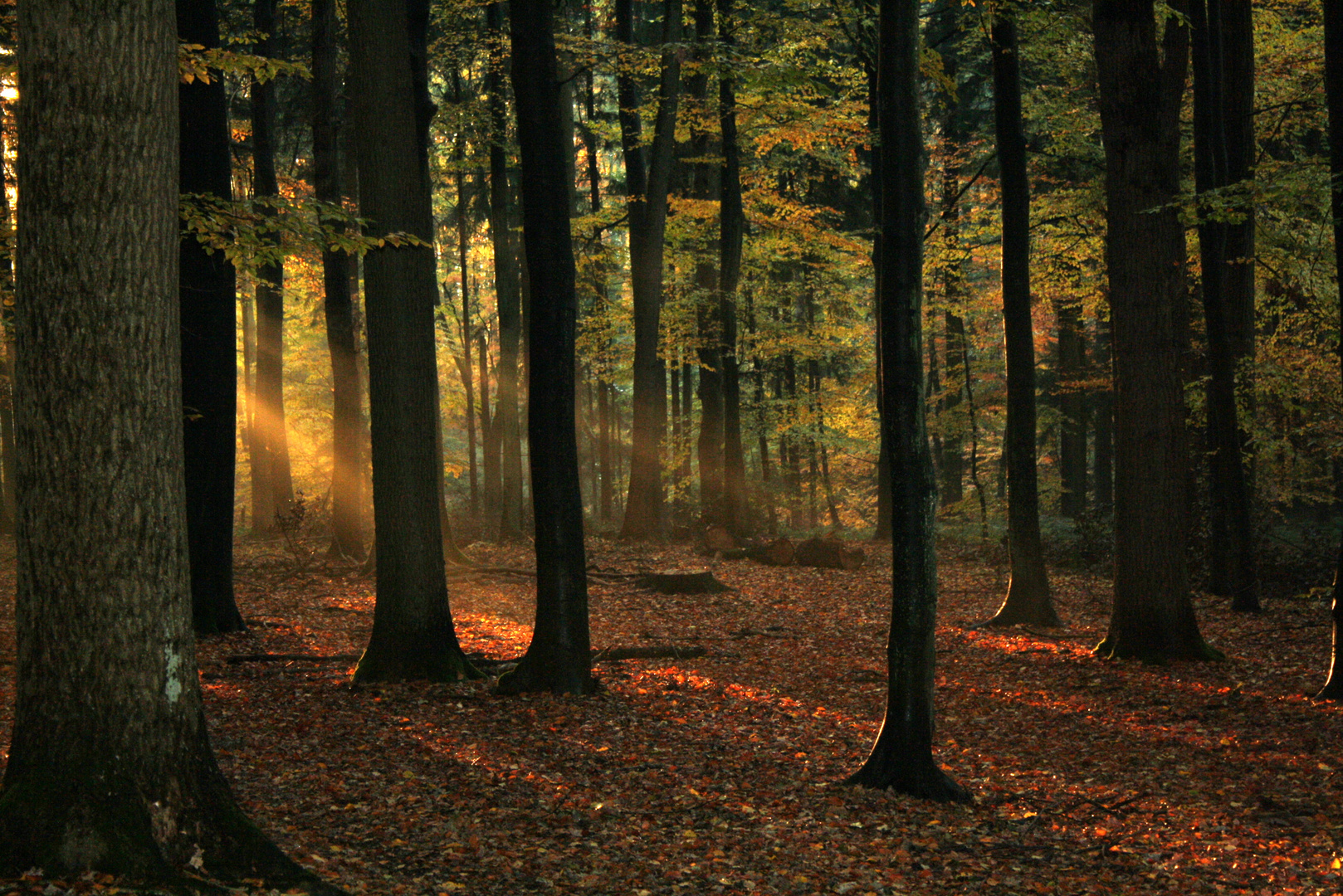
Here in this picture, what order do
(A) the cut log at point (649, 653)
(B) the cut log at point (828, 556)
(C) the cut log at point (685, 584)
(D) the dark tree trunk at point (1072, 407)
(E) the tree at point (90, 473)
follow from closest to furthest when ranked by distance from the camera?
1. (E) the tree at point (90, 473)
2. (A) the cut log at point (649, 653)
3. (C) the cut log at point (685, 584)
4. (B) the cut log at point (828, 556)
5. (D) the dark tree trunk at point (1072, 407)

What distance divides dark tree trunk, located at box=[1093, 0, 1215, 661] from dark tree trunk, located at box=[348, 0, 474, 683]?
7.05m

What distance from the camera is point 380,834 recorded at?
5.66m

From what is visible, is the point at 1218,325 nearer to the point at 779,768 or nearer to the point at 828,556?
the point at 828,556

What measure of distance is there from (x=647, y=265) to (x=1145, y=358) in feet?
35.0

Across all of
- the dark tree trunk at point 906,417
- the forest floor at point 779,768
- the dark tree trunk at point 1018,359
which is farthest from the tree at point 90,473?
the dark tree trunk at point 1018,359

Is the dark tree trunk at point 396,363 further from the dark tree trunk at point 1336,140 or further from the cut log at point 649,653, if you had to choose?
the dark tree trunk at point 1336,140

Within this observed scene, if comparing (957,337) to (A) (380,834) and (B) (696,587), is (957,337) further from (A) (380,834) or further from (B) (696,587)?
(A) (380,834)

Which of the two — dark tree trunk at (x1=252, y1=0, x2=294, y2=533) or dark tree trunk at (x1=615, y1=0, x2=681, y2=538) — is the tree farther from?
dark tree trunk at (x1=615, y1=0, x2=681, y2=538)

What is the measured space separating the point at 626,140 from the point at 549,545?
12040 mm

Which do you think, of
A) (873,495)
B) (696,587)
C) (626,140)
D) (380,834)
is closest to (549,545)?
(380,834)

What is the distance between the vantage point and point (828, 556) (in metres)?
18.0

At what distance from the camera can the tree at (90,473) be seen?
4059mm

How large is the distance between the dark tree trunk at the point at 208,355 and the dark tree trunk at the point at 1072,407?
57.3 feet

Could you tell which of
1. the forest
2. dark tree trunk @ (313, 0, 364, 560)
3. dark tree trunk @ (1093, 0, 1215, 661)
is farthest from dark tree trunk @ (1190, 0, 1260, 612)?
dark tree trunk @ (313, 0, 364, 560)
